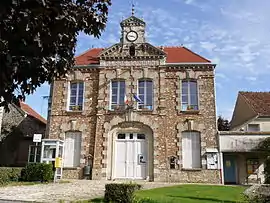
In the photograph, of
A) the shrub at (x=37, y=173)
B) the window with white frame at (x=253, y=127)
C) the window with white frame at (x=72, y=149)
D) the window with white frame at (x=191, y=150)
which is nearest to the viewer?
the shrub at (x=37, y=173)

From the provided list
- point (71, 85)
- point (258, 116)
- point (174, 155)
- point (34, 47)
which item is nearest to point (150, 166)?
point (174, 155)

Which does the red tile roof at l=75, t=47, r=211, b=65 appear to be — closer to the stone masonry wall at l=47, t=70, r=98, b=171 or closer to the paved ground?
the stone masonry wall at l=47, t=70, r=98, b=171

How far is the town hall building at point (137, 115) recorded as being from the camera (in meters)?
18.0

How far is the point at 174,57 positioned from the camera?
20.5 m

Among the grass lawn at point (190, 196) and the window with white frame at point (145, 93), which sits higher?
the window with white frame at point (145, 93)

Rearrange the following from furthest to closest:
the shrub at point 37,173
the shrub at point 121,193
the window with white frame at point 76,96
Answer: the window with white frame at point 76,96
the shrub at point 37,173
the shrub at point 121,193

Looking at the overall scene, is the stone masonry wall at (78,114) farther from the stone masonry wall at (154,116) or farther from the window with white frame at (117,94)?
the window with white frame at (117,94)

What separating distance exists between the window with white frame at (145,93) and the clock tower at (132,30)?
2702mm

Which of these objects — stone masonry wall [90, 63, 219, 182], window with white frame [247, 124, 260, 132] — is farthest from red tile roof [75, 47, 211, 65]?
window with white frame [247, 124, 260, 132]

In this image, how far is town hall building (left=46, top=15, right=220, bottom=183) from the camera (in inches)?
709

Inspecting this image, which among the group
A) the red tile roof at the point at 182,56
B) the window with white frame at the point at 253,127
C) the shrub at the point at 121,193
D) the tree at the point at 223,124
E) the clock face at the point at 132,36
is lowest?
the shrub at the point at 121,193

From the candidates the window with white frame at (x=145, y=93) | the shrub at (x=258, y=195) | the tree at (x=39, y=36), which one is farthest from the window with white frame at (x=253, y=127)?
the tree at (x=39, y=36)

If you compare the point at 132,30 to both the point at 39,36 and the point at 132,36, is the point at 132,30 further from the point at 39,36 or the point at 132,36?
the point at 39,36

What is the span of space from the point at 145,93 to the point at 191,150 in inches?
175
